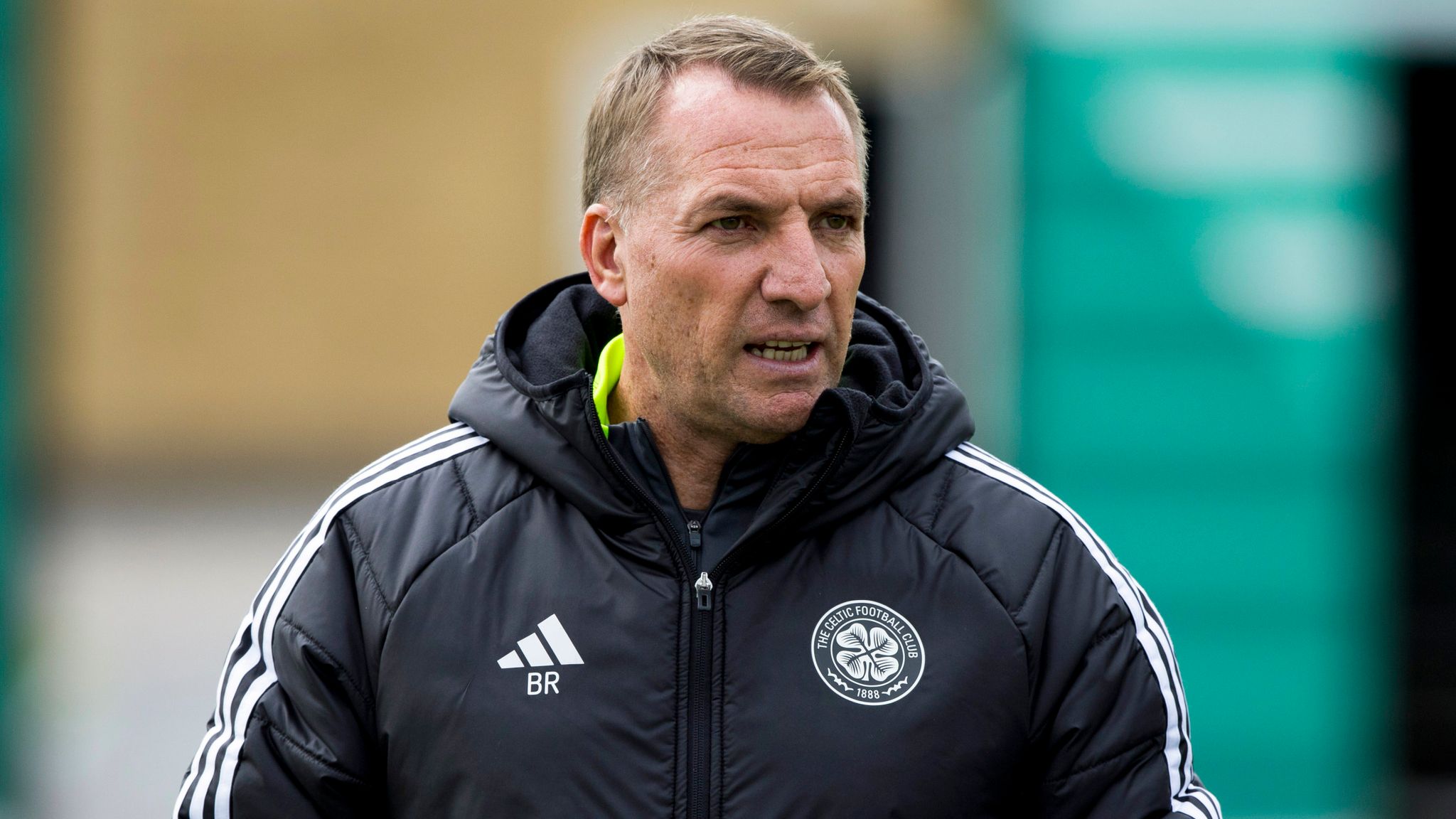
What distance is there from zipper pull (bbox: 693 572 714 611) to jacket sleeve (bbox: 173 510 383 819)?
17.1 inches

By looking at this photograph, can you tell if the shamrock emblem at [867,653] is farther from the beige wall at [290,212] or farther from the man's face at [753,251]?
the beige wall at [290,212]

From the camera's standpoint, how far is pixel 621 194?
2.32 meters

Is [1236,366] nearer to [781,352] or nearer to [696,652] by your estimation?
[781,352]

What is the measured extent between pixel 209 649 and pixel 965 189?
4408 mm

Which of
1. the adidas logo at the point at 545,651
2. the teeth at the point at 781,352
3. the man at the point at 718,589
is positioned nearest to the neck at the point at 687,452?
the man at the point at 718,589

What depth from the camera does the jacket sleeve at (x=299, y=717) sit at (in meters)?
2.07

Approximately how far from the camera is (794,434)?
219 cm

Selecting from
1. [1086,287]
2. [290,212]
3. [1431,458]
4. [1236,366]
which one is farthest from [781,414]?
[290,212]

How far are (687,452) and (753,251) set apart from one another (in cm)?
29

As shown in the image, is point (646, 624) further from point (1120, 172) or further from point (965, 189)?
point (965, 189)

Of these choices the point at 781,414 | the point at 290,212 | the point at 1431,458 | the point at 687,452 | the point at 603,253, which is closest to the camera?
the point at 781,414

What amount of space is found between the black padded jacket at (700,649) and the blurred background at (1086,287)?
118 inches

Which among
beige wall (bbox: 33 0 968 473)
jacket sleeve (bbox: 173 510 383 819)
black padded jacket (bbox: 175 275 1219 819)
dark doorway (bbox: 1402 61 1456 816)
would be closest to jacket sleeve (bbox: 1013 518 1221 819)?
black padded jacket (bbox: 175 275 1219 819)

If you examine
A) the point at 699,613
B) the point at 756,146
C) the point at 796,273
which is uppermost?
the point at 756,146
